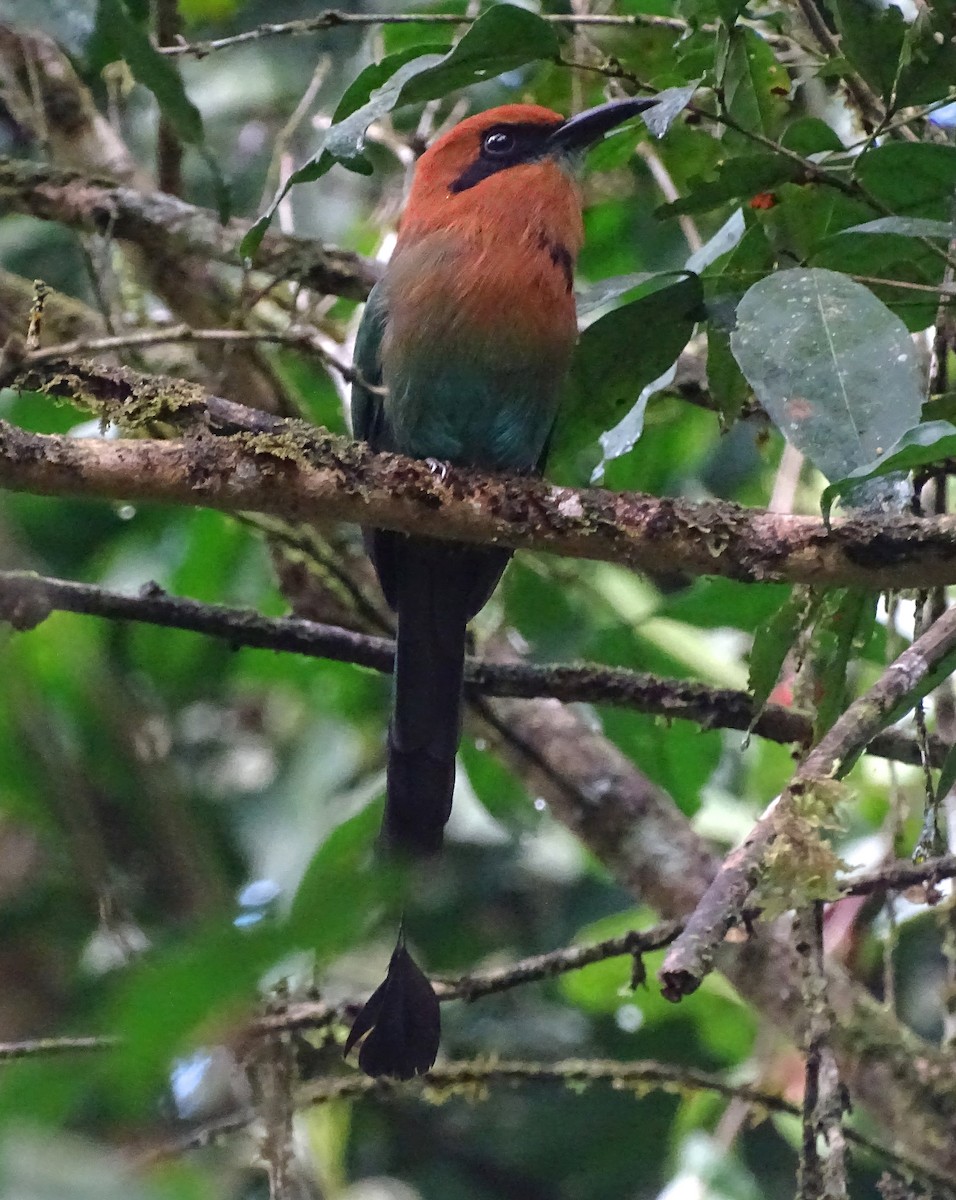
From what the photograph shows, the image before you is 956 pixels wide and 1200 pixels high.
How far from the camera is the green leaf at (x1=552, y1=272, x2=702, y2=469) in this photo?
6.39 feet

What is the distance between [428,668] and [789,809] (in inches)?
44.6

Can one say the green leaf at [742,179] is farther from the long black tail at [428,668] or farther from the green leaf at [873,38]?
the long black tail at [428,668]

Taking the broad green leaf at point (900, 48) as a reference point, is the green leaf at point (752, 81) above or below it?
below

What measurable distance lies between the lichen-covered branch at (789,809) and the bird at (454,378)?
0.93m

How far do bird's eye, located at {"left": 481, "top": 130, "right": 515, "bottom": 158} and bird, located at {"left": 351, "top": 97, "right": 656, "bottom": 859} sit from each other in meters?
0.10

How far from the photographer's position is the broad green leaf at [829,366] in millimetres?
1499

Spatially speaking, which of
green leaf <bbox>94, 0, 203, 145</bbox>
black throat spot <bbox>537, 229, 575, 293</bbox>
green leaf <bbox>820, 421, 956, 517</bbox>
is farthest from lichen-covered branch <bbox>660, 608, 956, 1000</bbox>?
green leaf <bbox>94, 0, 203, 145</bbox>

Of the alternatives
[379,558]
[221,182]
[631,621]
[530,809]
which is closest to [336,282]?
[221,182]

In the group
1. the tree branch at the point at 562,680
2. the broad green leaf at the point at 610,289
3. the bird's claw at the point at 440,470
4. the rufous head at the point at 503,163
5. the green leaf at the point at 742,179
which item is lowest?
the tree branch at the point at 562,680

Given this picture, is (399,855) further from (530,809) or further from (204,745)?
(530,809)

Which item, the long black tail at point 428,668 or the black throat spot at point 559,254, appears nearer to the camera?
the long black tail at point 428,668

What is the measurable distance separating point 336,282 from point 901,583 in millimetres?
1724

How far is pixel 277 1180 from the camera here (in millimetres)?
919

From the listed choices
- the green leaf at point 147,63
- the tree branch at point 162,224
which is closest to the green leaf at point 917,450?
the green leaf at point 147,63
